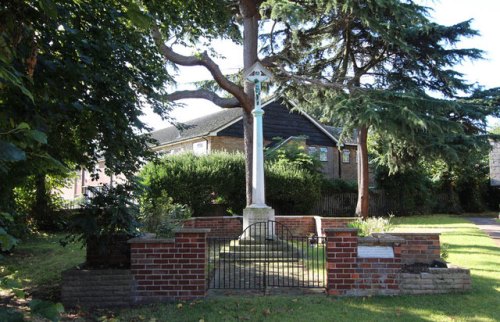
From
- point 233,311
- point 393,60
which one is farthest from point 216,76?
point 233,311

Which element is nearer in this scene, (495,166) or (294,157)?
(294,157)

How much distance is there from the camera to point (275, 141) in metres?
29.1

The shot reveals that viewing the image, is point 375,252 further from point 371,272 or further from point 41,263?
point 41,263

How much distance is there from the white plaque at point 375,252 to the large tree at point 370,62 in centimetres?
674

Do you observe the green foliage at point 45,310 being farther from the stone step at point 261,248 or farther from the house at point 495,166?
the house at point 495,166

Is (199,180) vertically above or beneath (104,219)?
above

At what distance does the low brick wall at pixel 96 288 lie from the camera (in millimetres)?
5793

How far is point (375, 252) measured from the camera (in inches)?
237

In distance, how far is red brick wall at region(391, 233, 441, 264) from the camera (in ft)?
22.4

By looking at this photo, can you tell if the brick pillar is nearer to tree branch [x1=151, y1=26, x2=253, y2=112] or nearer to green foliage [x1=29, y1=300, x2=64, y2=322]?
green foliage [x1=29, y1=300, x2=64, y2=322]

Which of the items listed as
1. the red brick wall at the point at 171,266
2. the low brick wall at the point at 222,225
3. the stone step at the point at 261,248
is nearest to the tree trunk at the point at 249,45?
the low brick wall at the point at 222,225

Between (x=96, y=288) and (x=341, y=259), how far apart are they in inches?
139

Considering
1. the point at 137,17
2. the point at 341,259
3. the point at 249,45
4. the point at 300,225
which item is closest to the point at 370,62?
the point at 249,45

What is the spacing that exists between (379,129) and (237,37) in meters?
5.47
